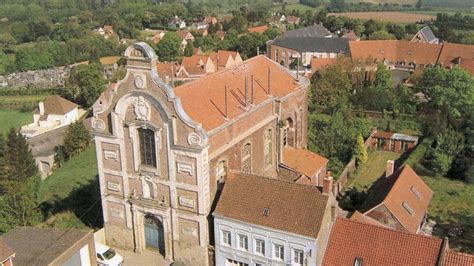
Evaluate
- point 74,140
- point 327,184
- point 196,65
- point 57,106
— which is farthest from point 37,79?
point 327,184

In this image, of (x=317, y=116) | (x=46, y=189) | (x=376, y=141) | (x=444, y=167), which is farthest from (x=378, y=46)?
(x=46, y=189)

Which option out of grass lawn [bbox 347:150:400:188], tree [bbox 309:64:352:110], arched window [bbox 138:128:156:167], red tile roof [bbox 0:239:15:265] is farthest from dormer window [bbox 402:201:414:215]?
tree [bbox 309:64:352:110]

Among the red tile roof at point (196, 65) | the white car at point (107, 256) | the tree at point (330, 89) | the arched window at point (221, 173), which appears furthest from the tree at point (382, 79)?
the white car at point (107, 256)

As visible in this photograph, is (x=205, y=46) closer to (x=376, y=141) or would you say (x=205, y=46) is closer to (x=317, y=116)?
(x=317, y=116)

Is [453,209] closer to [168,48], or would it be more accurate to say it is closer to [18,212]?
[18,212]

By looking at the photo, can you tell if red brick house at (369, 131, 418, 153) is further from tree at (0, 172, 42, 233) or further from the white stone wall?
tree at (0, 172, 42, 233)

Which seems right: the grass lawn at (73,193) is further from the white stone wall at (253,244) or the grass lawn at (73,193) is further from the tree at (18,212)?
the white stone wall at (253,244)
